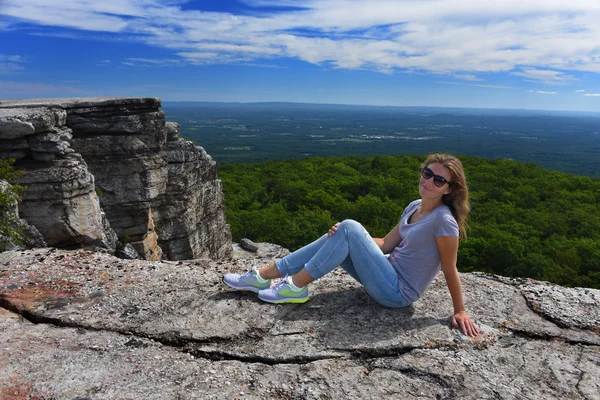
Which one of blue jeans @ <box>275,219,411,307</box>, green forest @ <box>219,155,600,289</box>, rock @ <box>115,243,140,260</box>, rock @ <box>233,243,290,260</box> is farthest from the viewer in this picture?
green forest @ <box>219,155,600,289</box>

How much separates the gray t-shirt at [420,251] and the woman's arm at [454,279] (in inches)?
3.8

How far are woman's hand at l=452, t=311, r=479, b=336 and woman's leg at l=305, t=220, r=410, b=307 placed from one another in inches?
22.9

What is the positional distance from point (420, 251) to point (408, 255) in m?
0.17

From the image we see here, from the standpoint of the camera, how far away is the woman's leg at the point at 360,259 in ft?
15.3

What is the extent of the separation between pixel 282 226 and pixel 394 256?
3116 cm

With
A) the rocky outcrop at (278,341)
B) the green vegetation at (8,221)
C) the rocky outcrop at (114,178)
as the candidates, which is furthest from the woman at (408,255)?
the rocky outcrop at (114,178)

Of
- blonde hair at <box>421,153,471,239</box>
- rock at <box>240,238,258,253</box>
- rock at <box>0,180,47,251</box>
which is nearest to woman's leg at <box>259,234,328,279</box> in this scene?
blonde hair at <box>421,153,471,239</box>

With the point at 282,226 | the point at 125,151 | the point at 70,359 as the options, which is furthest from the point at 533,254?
the point at 70,359

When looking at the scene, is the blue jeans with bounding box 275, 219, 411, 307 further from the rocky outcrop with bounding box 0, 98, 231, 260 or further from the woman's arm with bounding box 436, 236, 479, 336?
the rocky outcrop with bounding box 0, 98, 231, 260

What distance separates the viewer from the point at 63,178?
36.4 ft

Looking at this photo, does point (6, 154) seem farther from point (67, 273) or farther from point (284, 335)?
point (284, 335)

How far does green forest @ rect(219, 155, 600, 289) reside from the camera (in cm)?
2711

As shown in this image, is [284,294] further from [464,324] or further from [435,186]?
[435,186]

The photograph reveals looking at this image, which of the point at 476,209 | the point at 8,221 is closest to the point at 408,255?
the point at 8,221
